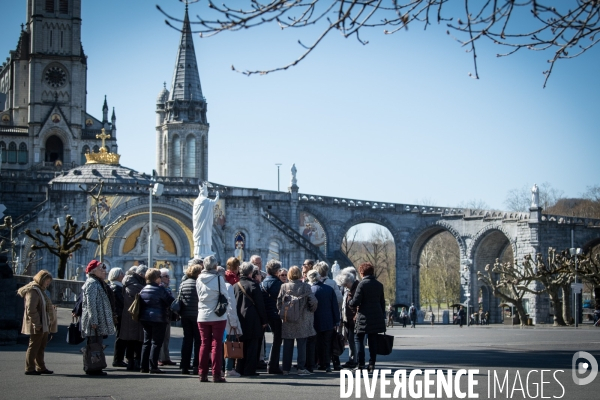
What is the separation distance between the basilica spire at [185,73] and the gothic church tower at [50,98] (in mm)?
13514

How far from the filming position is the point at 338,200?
64.8 meters

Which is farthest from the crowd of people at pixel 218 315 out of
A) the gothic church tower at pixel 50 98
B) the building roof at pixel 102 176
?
the gothic church tower at pixel 50 98

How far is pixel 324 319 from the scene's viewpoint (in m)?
16.0

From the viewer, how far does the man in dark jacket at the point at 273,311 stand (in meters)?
15.4

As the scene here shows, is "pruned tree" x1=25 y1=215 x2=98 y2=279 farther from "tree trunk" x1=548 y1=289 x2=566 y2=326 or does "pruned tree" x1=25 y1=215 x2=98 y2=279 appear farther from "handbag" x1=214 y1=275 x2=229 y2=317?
"handbag" x1=214 y1=275 x2=229 y2=317

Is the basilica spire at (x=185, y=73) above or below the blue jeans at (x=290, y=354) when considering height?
above

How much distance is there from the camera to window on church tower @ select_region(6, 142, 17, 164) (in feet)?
268

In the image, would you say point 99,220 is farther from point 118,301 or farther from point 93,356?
point 93,356

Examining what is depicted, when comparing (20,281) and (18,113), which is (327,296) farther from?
(18,113)

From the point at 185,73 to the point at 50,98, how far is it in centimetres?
1685

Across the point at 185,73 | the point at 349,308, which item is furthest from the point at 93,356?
the point at 185,73

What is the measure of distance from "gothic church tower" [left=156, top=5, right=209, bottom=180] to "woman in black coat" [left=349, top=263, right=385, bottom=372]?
188 ft

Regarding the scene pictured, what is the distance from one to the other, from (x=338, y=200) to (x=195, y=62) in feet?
54.2

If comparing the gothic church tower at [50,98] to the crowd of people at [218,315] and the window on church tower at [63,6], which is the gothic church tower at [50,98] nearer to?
the window on church tower at [63,6]
